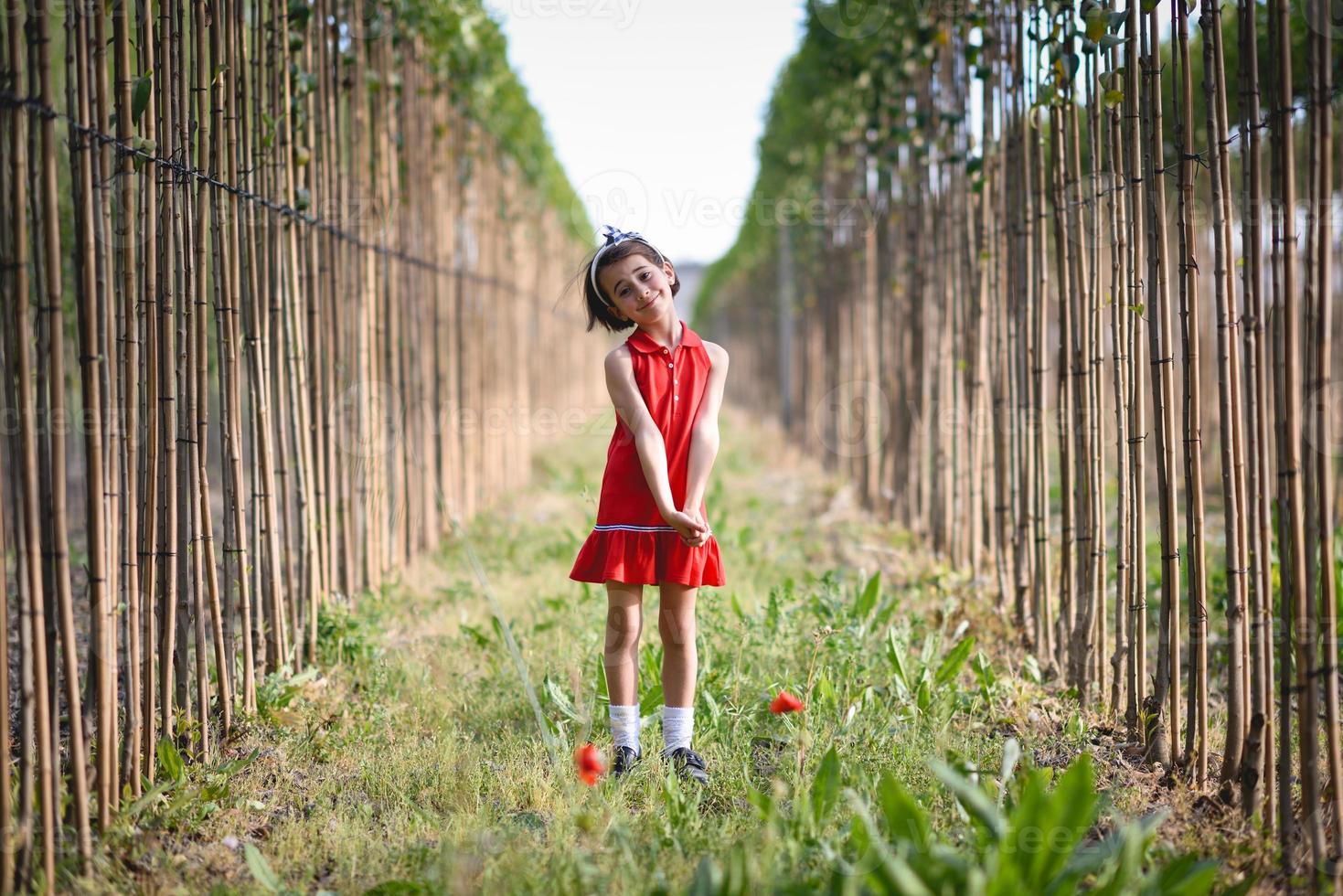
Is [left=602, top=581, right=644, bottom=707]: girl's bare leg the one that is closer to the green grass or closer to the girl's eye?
the green grass

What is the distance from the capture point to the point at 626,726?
7.91 feet

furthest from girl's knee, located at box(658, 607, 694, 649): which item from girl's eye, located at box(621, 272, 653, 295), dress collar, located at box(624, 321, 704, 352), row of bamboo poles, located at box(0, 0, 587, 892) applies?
row of bamboo poles, located at box(0, 0, 587, 892)

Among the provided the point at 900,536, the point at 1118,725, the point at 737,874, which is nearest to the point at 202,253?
the point at 737,874

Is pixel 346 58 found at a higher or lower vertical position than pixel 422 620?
higher

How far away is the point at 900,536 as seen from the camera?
524 centimetres

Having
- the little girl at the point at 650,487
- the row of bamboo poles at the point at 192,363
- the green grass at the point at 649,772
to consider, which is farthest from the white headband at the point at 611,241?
the row of bamboo poles at the point at 192,363

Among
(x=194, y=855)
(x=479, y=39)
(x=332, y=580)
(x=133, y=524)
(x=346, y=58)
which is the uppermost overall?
(x=479, y=39)

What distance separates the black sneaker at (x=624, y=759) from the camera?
92.4 inches

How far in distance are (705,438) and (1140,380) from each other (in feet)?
3.38

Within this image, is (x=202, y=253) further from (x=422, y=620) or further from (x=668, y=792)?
(x=422, y=620)

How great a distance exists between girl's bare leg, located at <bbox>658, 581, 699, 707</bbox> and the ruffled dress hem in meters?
0.05

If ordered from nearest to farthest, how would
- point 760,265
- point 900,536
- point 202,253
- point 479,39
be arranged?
point 202,253 < point 900,536 < point 479,39 < point 760,265

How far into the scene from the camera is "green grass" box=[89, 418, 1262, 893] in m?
1.74

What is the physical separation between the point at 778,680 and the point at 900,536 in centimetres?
252
